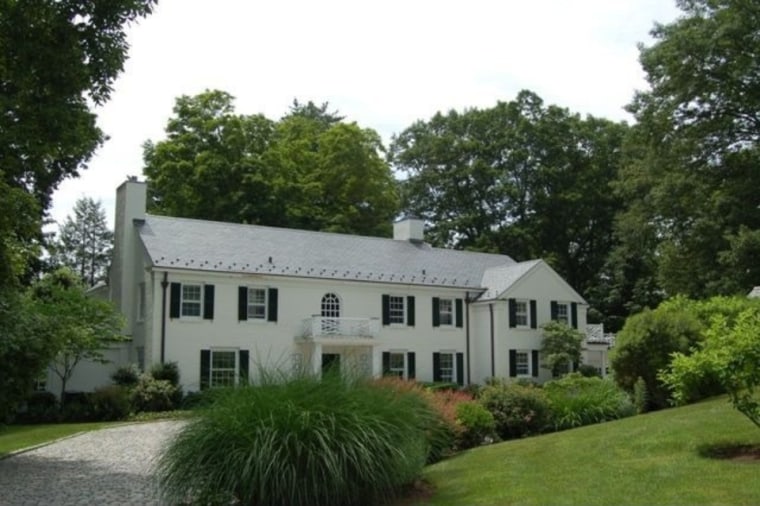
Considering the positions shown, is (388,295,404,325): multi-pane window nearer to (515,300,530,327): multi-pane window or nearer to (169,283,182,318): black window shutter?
(515,300,530,327): multi-pane window

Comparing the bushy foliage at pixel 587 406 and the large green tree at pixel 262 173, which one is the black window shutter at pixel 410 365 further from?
the bushy foliage at pixel 587 406

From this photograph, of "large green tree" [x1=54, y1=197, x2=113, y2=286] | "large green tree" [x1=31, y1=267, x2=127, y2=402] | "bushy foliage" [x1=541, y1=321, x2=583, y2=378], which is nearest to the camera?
"large green tree" [x1=31, y1=267, x2=127, y2=402]

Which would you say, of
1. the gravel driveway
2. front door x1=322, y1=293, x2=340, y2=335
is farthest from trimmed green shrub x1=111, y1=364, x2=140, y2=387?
the gravel driveway

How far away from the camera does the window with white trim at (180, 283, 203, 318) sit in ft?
94.1

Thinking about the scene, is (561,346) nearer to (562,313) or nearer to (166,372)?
(562,313)

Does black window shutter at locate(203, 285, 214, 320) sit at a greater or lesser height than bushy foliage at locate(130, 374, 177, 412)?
greater

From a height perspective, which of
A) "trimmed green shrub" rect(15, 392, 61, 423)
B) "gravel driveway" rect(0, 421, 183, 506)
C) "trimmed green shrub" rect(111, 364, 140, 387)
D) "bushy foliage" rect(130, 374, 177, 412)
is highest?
"trimmed green shrub" rect(111, 364, 140, 387)

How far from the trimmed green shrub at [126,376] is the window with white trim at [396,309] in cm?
1105

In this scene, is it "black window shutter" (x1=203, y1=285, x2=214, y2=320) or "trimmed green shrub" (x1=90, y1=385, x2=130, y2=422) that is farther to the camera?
"black window shutter" (x1=203, y1=285, x2=214, y2=320)

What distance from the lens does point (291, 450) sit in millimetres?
8672

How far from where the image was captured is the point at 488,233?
52.3 metres

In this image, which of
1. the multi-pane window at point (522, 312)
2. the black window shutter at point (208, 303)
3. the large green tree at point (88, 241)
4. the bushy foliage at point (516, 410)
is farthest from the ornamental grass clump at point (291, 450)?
the large green tree at point (88, 241)

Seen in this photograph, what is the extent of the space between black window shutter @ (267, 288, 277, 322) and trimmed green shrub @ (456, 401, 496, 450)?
16.7 meters

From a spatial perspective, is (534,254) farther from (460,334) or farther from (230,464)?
(230,464)
